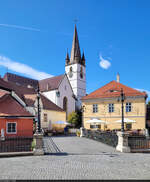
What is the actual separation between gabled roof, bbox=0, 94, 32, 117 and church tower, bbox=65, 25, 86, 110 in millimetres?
42642

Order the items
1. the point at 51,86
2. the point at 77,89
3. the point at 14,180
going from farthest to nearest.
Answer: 1. the point at 77,89
2. the point at 51,86
3. the point at 14,180

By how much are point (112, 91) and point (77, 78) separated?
118 feet

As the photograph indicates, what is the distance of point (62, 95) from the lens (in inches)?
1930

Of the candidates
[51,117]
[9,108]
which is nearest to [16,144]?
[9,108]

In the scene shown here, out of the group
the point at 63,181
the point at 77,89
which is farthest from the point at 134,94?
the point at 77,89

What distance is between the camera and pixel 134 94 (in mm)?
27578

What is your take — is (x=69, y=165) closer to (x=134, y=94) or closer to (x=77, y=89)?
(x=134, y=94)

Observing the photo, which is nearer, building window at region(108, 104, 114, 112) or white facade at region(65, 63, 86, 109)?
building window at region(108, 104, 114, 112)

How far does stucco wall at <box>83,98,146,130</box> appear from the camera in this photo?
27.0 metres

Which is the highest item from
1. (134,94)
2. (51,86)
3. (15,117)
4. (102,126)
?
(51,86)

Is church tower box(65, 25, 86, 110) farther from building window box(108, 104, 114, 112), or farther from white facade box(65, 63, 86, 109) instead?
building window box(108, 104, 114, 112)

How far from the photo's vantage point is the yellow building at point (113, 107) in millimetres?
27078

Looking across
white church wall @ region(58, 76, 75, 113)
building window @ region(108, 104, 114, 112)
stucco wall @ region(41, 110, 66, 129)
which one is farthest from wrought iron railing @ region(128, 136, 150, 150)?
white church wall @ region(58, 76, 75, 113)

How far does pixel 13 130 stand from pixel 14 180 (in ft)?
47.9
